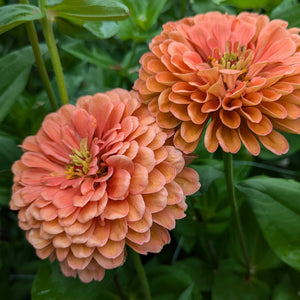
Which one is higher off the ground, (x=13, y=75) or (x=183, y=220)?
(x=13, y=75)

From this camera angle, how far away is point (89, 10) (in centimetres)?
41

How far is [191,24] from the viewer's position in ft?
1.43

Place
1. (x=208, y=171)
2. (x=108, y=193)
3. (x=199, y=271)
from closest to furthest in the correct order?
1. (x=108, y=193)
2. (x=208, y=171)
3. (x=199, y=271)

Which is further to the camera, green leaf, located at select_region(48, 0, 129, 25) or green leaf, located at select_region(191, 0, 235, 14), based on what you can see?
green leaf, located at select_region(191, 0, 235, 14)

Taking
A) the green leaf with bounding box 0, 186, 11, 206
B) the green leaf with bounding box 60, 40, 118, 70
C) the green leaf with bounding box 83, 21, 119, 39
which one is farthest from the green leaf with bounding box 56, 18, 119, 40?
the green leaf with bounding box 0, 186, 11, 206

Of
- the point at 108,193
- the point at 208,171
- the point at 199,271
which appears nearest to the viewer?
the point at 108,193

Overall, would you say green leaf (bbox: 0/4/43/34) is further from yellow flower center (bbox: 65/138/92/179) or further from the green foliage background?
yellow flower center (bbox: 65/138/92/179)

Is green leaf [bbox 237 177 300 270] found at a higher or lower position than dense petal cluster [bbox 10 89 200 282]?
lower

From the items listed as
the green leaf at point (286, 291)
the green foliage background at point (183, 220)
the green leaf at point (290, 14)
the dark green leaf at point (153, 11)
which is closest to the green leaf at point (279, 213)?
the green foliage background at point (183, 220)

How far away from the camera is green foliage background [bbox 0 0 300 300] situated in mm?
433

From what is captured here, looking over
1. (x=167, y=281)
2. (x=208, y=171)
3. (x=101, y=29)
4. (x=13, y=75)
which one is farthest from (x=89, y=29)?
(x=167, y=281)

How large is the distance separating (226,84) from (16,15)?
248mm

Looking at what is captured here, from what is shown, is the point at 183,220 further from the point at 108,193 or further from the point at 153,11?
the point at 153,11

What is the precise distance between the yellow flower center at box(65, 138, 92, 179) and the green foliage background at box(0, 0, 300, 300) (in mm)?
103
